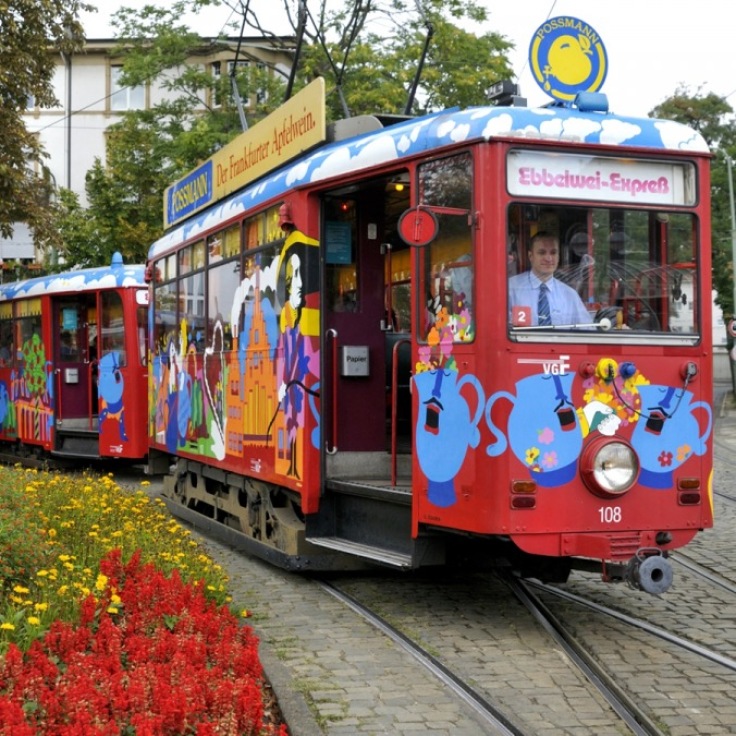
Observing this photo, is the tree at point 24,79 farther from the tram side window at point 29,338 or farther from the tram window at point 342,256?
the tram window at point 342,256

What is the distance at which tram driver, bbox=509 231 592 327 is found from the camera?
6941 millimetres

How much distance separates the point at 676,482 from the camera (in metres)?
7.16

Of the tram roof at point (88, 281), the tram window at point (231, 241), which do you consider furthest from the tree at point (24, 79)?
the tram window at point (231, 241)

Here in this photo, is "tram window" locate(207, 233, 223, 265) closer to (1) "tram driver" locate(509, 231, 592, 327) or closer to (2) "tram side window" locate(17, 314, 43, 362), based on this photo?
(1) "tram driver" locate(509, 231, 592, 327)

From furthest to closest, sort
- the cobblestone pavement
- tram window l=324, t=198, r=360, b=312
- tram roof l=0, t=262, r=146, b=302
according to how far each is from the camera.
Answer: tram roof l=0, t=262, r=146, b=302, tram window l=324, t=198, r=360, b=312, the cobblestone pavement

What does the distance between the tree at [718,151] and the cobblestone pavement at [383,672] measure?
37.4 meters

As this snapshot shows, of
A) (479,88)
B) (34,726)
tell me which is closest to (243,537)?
(34,726)

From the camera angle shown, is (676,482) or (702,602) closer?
(676,482)

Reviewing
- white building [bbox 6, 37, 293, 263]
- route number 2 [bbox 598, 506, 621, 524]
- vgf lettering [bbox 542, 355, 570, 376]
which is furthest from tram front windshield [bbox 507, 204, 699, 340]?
white building [bbox 6, 37, 293, 263]

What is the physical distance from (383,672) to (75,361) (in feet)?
42.8

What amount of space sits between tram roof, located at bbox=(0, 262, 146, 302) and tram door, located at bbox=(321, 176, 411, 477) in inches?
337

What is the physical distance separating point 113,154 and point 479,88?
9.49 meters

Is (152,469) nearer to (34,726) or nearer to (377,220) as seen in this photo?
(377,220)

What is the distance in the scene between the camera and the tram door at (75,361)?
1853cm
